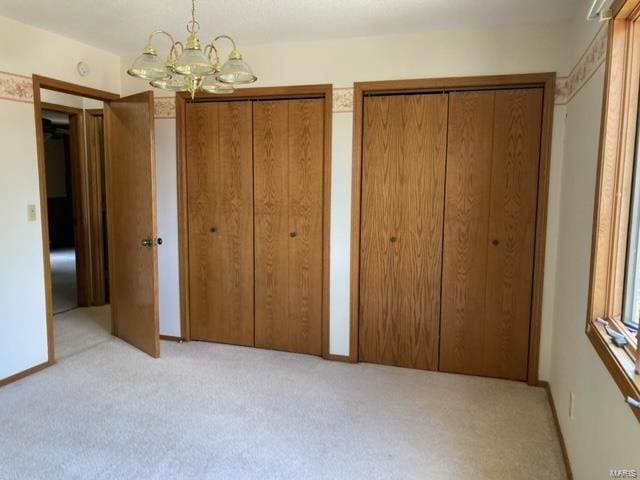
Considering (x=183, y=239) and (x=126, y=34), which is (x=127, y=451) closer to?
(x=183, y=239)

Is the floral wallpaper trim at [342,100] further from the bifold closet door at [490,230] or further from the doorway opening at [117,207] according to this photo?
the doorway opening at [117,207]

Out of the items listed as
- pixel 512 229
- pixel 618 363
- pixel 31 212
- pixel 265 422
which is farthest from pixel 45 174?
pixel 618 363

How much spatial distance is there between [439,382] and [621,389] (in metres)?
1.82

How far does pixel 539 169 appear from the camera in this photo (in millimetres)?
2996

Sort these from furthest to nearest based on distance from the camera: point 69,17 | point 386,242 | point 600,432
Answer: point 386,242 → point 69,17 → point 600,432

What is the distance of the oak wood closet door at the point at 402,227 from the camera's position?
319cm

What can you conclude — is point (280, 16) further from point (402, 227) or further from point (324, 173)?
point (402, 227)

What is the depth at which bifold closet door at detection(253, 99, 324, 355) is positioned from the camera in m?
3.44

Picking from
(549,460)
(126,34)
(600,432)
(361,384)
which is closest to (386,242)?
(361,384)

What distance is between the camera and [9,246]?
3.04m

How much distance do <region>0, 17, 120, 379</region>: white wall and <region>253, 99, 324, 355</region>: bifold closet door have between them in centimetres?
150

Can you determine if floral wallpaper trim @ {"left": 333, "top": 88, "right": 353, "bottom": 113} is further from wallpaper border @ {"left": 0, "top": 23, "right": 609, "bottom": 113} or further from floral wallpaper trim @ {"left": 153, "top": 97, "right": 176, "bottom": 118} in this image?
floral wallpaper trim @ {"left": 153, "top": 97, "right": 176, "bottom": 118}

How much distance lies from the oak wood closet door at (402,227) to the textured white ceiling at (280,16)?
50cm

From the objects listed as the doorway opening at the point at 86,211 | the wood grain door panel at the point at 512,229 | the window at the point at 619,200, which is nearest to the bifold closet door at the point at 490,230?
the wood grain door panel at the point at 512,229
